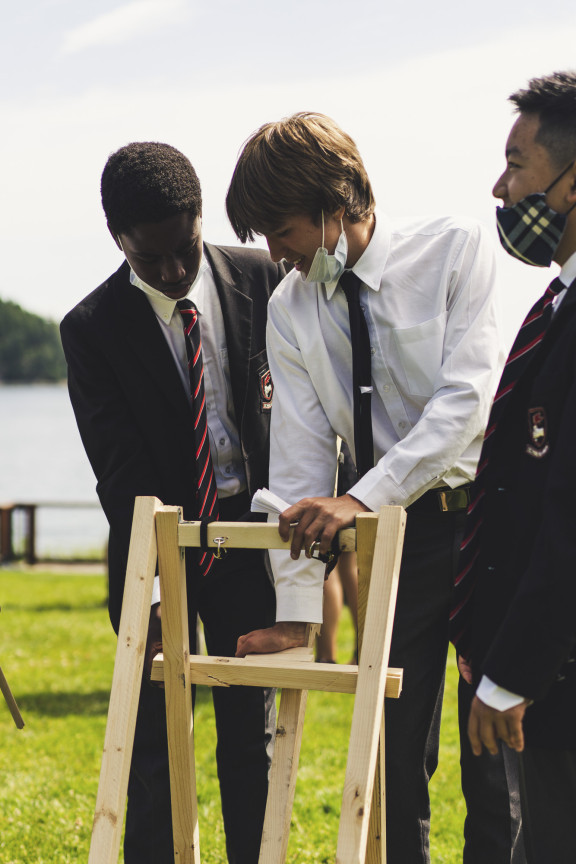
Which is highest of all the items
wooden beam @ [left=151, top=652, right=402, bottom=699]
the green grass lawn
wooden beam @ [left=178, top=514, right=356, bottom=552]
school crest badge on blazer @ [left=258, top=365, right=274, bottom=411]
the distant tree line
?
school crest badge on blazer @ [left=258, top=365, right=274, bottom=411]

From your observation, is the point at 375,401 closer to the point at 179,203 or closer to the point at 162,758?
the point at 179,203

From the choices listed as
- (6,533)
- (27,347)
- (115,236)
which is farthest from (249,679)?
(27,347)

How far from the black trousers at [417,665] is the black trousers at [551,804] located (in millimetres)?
586

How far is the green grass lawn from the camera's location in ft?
12.7

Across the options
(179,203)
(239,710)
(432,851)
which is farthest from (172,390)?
(432,851)

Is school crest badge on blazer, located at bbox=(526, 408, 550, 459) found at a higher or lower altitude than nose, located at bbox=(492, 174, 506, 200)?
lower

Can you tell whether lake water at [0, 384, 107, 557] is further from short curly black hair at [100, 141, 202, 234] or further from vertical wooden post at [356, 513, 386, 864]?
vertical wooden post at [356, 513, 386, 864]

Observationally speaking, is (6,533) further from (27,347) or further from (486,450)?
(27,347)

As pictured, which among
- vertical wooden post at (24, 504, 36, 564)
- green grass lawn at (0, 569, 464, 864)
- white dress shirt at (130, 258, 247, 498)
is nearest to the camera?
white dress shirt at (130, 258, 247, 498)

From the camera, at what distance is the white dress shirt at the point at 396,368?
245cm

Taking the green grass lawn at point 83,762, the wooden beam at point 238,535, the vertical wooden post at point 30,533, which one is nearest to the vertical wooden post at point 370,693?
the wooden beam at point 238,535

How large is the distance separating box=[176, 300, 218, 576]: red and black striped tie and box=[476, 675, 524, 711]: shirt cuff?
1.11 metres

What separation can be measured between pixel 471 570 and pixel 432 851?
2003 mm

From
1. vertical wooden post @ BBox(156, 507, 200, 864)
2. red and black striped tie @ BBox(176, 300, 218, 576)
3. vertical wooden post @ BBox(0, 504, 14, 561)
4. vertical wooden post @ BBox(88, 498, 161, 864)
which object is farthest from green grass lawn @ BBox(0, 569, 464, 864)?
vertical wooden post @ BBox(0, 504, 14, 561)
